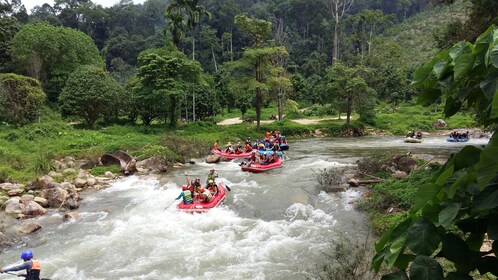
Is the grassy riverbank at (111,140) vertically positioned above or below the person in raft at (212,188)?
above

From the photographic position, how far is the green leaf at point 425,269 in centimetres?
136

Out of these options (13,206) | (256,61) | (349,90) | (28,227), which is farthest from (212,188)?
(349,90)

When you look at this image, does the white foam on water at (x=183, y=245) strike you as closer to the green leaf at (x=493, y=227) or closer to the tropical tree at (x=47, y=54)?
the green leaf at (x=493, y=227)

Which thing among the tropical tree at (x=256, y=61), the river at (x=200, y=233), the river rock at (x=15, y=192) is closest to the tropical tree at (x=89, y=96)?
the tropical tree at (x=256, y=61)

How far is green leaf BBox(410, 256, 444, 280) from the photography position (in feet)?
4.45

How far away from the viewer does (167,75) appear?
29359 mm

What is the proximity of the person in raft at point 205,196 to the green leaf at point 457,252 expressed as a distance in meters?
11.6

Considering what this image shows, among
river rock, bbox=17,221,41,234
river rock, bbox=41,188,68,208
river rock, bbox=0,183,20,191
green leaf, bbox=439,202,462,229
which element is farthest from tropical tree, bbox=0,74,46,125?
green leaf, bbox=439,202,462,229

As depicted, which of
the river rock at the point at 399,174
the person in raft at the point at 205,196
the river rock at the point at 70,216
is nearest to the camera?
the river rock at the point at 70,216

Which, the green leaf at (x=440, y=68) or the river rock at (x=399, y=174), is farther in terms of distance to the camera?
the river rock at (x=399, y=174)

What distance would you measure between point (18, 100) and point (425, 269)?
2902 centimetres

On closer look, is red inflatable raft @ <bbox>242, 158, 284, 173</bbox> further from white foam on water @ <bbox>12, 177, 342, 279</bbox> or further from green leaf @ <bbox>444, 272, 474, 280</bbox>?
green leaf @ <bbox>444, 272, 474, 280</bbox>

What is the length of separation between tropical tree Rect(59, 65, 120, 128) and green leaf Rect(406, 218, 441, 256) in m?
29.2

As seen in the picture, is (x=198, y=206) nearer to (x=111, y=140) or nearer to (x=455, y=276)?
(x=455, y=276)
